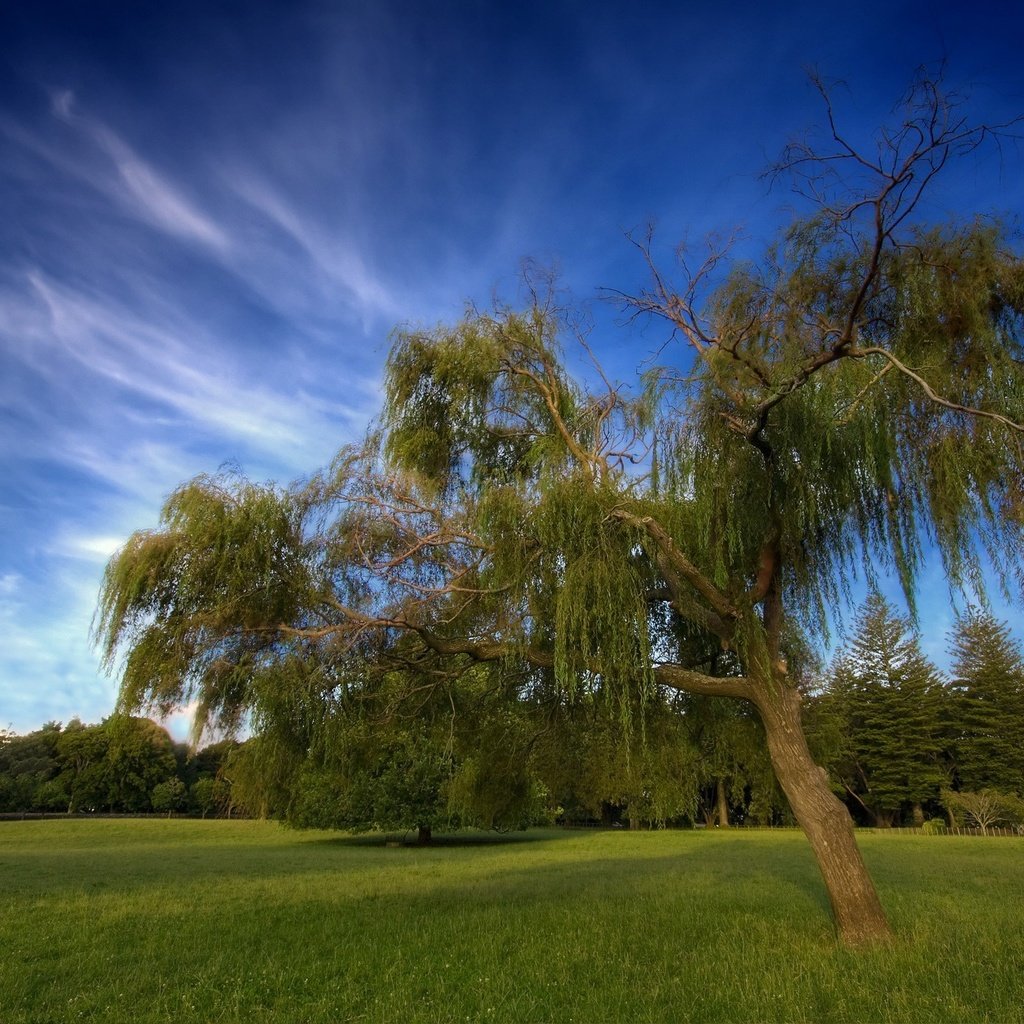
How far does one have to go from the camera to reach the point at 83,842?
38.5 meters

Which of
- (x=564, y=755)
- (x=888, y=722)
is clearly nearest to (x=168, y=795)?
(x=888, y=722)

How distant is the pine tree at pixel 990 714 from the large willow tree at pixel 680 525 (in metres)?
54.0

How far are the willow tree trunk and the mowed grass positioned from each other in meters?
0.32

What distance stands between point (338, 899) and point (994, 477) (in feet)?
41.5

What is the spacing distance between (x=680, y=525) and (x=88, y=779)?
81297mm

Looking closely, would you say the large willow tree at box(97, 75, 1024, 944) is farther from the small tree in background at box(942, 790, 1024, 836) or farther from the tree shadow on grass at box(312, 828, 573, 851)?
the small tree in background at box(942, 790, 1024, 836)

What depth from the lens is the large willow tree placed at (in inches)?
275

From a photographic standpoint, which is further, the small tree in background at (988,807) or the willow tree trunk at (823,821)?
the small tree in background at (988,807)

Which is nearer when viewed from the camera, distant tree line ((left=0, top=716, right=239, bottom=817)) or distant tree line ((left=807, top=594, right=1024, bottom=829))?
distant tree line ((left=807, top=594, right=1024, bottom=829))

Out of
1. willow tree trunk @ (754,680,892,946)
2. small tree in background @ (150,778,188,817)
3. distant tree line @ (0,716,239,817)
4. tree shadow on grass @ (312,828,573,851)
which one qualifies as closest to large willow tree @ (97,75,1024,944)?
willow tree trunk @ (754,680,892,946)

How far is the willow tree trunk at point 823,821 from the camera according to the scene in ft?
24.8

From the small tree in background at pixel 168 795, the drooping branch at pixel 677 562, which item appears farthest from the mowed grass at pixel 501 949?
the small tree in background at pixel 168 795

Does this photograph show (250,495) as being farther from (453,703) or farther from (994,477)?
(994,477)

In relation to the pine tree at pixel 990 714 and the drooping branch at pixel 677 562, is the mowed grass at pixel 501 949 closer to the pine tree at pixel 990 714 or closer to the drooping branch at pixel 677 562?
the drooping branch at pixel 677 562
